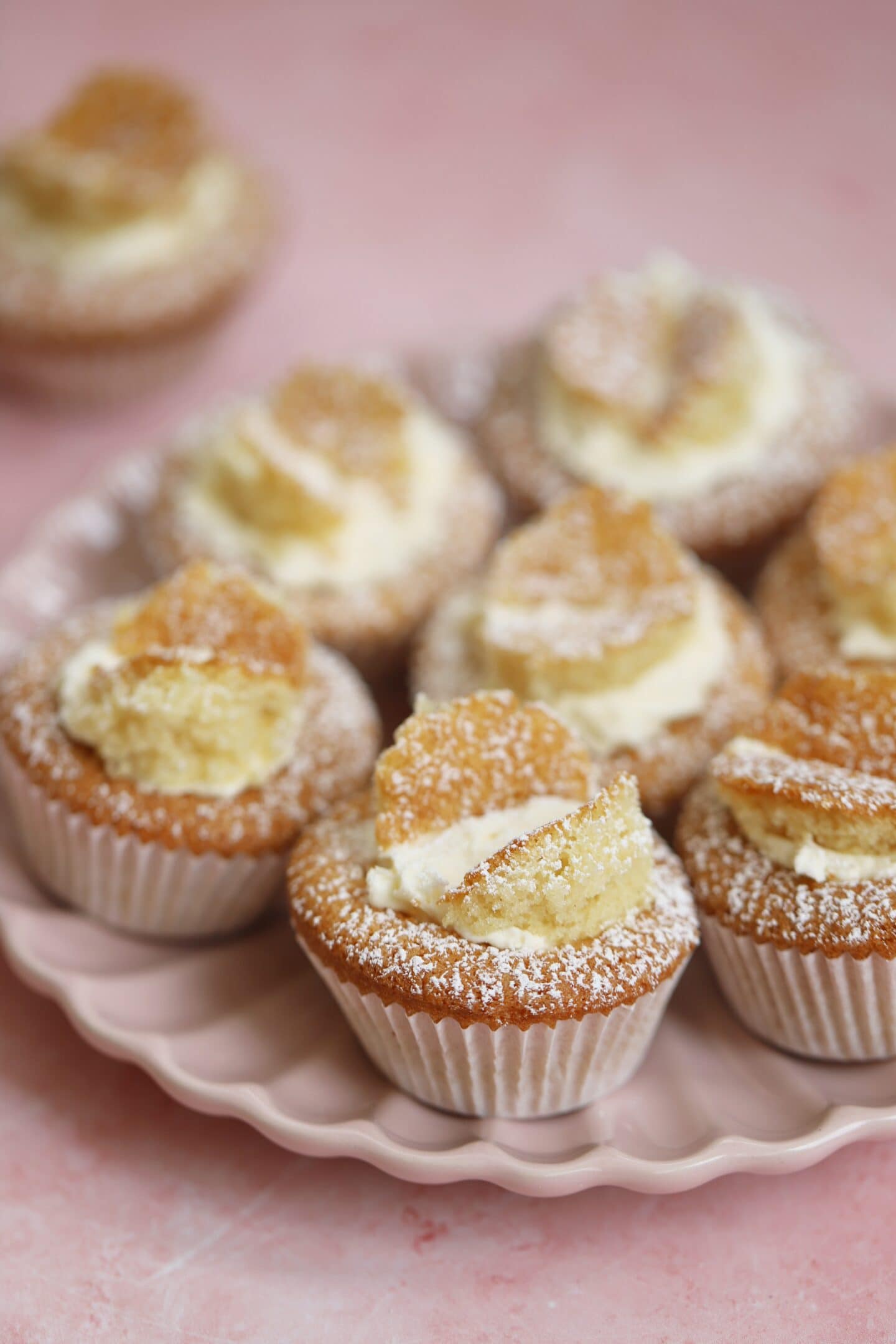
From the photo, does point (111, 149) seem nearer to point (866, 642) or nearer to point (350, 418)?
point (350, 418)

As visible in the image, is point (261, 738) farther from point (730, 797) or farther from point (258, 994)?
point (730, 797)

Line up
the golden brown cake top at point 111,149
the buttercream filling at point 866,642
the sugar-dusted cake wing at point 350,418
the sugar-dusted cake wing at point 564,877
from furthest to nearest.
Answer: the golden brown cake top at point 111,149, the sugar-dusted cake wing at point 350,418, the buttercream filling at point 866,642, the sugar-dusted cake wing at point 564,877

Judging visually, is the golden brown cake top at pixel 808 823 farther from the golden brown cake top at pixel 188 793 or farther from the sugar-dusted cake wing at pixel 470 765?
the golden brown cake top at pixel 188 793

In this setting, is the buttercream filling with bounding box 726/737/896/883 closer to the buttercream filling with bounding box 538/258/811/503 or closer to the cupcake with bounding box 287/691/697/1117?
the cupcake with bounding box 287/691/697/1117

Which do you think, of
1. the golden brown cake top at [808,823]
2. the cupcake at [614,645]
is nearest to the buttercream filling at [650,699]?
the cupcake at [614,645]

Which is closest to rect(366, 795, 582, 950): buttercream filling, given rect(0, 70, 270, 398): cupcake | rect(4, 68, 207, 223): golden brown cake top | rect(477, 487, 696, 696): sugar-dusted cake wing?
rect(477, 487, 696, 696): sugar-dusted cake wing

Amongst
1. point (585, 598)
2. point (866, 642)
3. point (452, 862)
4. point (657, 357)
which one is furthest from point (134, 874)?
point (657, 357)

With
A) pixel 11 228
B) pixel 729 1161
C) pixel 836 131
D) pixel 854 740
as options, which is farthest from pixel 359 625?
pixel 836 131
